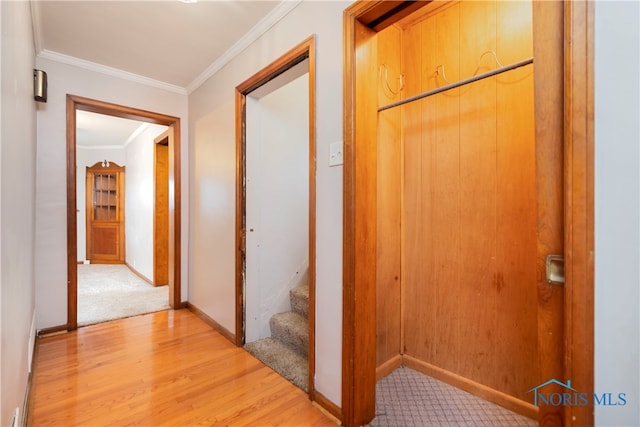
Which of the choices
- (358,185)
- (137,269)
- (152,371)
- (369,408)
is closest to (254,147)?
(358,185)

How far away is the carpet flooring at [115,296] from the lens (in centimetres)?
297

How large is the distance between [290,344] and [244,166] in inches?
57.2

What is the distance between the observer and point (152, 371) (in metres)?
1.94

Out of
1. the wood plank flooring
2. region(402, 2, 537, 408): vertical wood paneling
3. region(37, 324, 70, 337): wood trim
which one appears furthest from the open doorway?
region(402, 2, 537, 408): vertical wood paneling

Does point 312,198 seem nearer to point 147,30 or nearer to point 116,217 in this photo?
point 147,30

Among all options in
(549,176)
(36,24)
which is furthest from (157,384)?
(36,24)

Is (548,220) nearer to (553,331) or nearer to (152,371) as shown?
(553,331)

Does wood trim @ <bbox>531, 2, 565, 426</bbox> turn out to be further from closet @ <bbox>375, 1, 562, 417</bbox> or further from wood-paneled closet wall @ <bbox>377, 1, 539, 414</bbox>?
wood-paneled closet wall @ <bbox>377, 1, 539, 414</bbox>

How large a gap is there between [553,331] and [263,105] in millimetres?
2339

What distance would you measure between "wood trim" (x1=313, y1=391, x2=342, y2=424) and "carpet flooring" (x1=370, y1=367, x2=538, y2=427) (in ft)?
0.58

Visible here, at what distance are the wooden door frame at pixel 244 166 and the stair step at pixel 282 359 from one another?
15 centimetres

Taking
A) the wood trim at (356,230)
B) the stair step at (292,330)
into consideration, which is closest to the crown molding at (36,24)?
the wood trim at (356,230)

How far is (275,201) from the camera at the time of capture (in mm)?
2535

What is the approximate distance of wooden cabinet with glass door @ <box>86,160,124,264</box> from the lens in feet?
19.4
